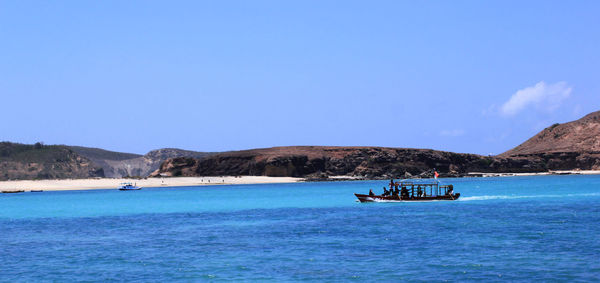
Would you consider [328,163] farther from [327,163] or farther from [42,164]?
[42,164]

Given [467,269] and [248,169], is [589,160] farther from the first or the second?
[467,269]

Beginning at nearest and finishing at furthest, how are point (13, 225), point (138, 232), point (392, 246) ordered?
point (392, 246) → point (138, 232) → point (13, 225)

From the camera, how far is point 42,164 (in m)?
182

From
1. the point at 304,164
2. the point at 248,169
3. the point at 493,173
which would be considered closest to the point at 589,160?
the point at 493,173

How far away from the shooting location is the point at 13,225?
52.8 m

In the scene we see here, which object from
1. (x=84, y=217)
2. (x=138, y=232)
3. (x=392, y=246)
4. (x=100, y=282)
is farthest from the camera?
(x=84, y=217)

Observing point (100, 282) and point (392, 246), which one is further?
point (392, 246)

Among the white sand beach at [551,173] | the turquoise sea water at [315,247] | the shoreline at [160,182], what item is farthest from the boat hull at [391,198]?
the white sand beach at [551,173]

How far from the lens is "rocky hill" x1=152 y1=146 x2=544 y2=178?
166 meters

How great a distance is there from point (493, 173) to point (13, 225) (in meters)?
149

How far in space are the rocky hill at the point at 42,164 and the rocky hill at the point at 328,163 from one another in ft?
79.4

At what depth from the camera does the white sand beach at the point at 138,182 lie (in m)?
142

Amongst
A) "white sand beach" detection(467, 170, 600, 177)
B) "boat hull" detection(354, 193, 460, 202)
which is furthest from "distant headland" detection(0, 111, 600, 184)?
"boat hull" detection(354, 193, 460, 202)

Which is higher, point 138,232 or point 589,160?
point 589,160
